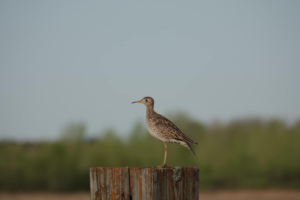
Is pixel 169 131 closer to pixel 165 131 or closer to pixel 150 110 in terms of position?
pixel 165 131

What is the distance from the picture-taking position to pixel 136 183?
168 inches

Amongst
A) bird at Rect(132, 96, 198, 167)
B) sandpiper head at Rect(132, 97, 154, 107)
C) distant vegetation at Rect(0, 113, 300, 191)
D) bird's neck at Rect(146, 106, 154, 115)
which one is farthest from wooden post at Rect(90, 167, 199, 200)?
distant vegetation at Rect(0, 113, 300, 191)

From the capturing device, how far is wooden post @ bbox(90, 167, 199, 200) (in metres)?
4.23

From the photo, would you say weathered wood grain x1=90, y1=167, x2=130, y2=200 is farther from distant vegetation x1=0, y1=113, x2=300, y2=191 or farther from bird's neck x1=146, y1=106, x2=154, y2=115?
distant vegetation x1=0, y1=113, x2=300, y2=191

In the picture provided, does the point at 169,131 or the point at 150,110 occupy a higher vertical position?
the point at 150,110

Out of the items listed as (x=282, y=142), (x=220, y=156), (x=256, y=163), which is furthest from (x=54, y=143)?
(x=282, y=142)

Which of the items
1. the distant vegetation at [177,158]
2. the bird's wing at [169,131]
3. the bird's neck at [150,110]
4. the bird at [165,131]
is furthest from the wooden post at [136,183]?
the distant vegetation at [177,158]

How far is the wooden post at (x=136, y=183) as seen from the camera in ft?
13.9

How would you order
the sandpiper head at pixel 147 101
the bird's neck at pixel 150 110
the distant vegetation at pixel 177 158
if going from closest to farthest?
the bird's neck at pixel 150 110
the sandpiper head at pixel 147 101
the distant vegetation at pixel 177 158

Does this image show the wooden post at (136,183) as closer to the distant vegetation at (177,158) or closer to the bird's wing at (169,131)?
the bird's wing at (169,131)

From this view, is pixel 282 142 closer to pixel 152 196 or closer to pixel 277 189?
pixel 277 189

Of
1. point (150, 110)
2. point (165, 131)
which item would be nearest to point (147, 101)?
point (150, 110)

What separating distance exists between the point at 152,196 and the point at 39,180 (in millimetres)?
29795

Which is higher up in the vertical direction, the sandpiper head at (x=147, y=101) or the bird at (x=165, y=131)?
the sandpiper head at (x=147, y=101)
